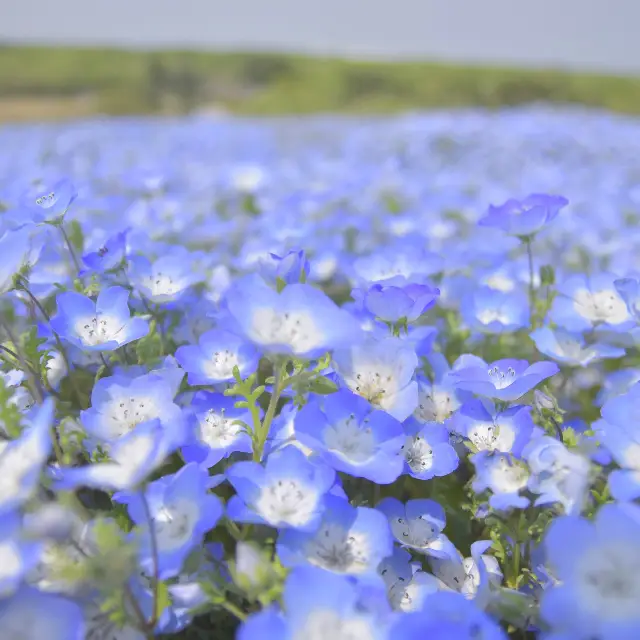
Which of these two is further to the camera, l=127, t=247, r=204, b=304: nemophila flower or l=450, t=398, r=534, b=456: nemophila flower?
l=127, t=247, r=204, b=304: nemophila flower

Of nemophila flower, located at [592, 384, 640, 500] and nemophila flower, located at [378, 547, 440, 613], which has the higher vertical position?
nemophila flower, located at [592, 384, 640, 500]

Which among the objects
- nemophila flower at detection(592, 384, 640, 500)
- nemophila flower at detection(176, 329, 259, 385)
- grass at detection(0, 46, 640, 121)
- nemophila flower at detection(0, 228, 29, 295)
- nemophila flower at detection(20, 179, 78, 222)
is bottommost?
grass at detection(0, 46, 640, 121)

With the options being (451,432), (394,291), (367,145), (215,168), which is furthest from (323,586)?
(367,145)

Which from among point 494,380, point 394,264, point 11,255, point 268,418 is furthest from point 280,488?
point 394,264

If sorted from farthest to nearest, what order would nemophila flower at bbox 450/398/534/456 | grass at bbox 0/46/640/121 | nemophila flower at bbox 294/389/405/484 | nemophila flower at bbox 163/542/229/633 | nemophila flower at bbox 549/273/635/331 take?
grass at bbox 0/46/640/121 < nemophila flower at bbox 549/273/635/331 < nemophila flower at bbox 450/398/534/456 < nemophila flower at bbox 294/389/405/484 < nemophila flower at bbox 163/542/229/633

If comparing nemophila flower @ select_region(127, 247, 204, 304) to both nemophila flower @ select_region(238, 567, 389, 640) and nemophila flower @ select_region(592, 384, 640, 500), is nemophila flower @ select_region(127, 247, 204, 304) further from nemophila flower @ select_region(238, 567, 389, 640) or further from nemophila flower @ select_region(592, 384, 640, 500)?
nemophila flower @ select_region(592, 384, 640, 500)

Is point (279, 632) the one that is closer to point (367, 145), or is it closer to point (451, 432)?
point (451, 432)

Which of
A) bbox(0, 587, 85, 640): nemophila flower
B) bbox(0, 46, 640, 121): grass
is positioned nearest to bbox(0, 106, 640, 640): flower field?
bbox(0, 587, 85, 640): nemophila flower

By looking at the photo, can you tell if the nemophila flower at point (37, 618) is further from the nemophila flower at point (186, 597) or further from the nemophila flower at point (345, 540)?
the nemophila flower at point (345, 540)
